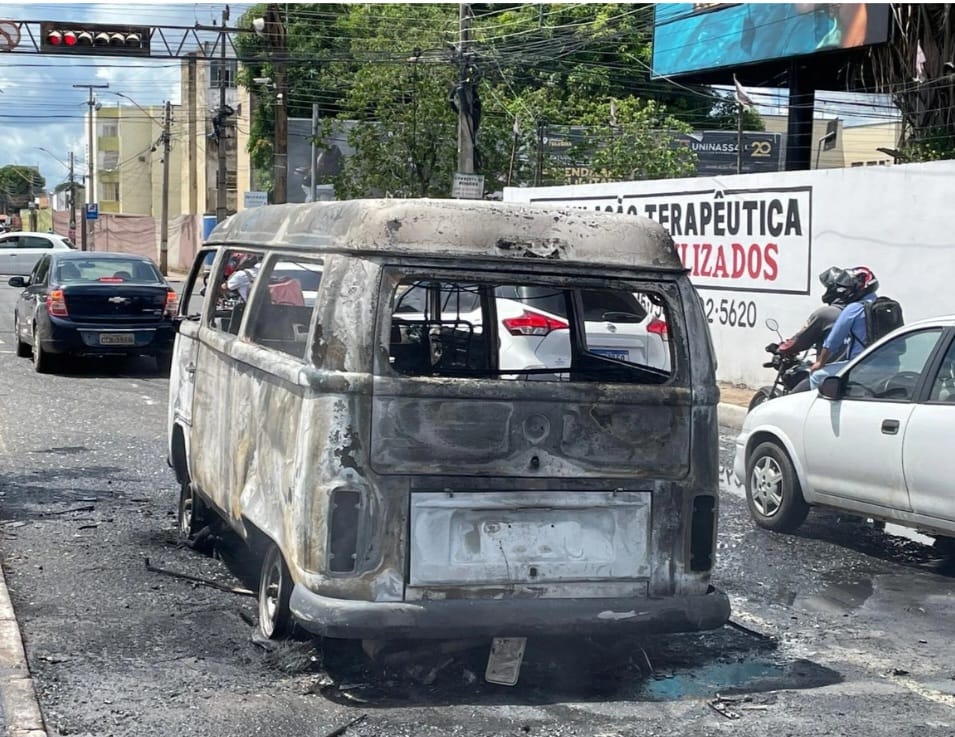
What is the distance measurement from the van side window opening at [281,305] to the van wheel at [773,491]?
12.8ft

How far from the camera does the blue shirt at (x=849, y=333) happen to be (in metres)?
10.7

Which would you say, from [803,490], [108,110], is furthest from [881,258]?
[108,110]

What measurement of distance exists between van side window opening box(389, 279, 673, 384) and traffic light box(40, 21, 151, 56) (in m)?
28.4

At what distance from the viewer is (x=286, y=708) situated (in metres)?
5.02

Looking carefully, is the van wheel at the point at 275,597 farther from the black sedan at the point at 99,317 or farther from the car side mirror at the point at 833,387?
the black sedan at the point at 99,317

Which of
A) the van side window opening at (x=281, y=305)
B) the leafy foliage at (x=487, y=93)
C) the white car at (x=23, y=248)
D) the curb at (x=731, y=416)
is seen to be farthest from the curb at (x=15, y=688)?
the white car at (x=23, y=248)

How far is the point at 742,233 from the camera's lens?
16.9m

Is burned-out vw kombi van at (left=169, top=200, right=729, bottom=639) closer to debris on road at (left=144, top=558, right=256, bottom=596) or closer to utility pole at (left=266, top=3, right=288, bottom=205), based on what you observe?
debris on road at (left=144, top=558, right=256, bottom=596)

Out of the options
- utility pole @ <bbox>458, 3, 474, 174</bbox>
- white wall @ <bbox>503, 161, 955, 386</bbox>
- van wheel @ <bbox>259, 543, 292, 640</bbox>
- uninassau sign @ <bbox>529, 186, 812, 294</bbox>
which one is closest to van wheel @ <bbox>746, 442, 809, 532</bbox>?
van wheel @ <bbox>259, 543, 292, 640</bbox>

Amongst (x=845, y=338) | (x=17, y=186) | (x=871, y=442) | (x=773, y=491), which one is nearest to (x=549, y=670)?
(x=871, y=442)

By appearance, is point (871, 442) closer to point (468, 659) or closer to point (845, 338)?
point (845, 338)

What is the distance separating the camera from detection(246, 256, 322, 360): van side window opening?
5.77 metres

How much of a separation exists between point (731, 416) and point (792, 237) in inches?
111

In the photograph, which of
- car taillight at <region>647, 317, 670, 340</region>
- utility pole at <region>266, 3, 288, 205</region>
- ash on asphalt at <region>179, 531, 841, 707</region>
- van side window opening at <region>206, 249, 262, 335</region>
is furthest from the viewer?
utility pole at <region>266, 3, 288, 205</region>
